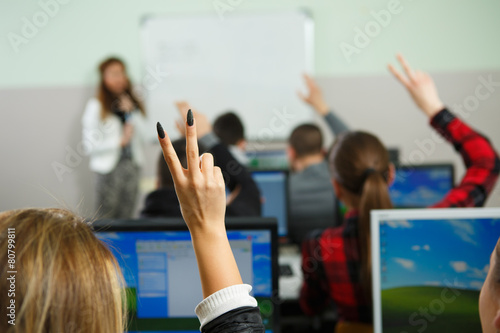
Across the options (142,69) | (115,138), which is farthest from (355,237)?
(142,69)

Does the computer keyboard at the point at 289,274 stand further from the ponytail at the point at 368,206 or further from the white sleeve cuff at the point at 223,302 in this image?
the white sleeve cuff at the point at 223,302

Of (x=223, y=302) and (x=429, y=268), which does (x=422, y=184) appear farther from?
(x=223, y=302)

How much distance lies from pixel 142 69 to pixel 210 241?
3.96 m

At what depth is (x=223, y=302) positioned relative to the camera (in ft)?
2.12

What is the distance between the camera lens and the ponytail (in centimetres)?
137

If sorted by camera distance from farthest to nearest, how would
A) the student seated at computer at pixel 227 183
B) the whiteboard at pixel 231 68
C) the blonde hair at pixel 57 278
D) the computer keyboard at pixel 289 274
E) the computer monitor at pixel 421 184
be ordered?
the whiteboard at pixel 231 68
the computer monitor at pixel 421 184
the computer keyboard at pixel 289 274
the student seated at computer at pixel 227 183
the blonde hair at pixel 57 278

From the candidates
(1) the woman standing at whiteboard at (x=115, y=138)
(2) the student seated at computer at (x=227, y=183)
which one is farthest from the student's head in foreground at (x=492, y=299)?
(1) the woman standing at whiteboard at (x=115, y=138)

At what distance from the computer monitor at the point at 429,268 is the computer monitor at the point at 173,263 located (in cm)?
25

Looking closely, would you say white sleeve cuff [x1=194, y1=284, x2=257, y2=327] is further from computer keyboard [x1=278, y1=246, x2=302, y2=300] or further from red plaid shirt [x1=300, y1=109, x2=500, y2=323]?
computer keyboard [x1=278, y1=246, x2=302, y2=300]

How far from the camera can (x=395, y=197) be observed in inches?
92.6

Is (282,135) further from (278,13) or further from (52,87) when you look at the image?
(52,87)

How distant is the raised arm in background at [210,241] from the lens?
0.65m

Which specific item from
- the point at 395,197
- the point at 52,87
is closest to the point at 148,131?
the point at 52,87

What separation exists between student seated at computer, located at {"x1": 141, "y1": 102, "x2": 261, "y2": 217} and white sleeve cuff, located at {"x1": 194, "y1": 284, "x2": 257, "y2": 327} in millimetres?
873
